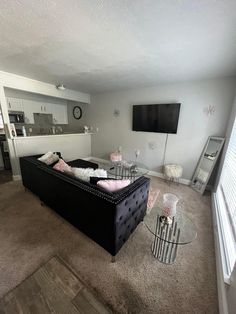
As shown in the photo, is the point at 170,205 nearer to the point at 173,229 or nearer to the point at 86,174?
the point at 173,229

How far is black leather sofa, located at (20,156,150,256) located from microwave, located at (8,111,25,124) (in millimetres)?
3093

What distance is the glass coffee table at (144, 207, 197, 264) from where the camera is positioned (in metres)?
1.31

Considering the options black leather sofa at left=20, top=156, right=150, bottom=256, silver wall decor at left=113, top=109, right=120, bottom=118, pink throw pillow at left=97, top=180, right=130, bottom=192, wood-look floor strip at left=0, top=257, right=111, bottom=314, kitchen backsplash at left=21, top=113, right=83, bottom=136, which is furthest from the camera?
kitchen backsplash at left=21, top=113, right=83, bottom=136

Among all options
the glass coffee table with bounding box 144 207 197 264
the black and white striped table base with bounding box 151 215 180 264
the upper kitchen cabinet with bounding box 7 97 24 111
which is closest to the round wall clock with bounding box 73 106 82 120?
the upper kitchen cabinet with bounding box 7 97 24 111

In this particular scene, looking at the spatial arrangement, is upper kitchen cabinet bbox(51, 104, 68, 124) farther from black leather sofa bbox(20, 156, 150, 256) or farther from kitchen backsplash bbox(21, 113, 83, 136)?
black leather sofa bbox(20, 156, 150, 256)

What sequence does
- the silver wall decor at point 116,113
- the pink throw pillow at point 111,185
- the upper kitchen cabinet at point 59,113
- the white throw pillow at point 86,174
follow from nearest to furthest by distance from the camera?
the pink throw pillow at point 111,185 < the white throw pillow at point 86,174 < the silver wall decor at point 116,113 < the upper kitchen cabinet at point 59,113

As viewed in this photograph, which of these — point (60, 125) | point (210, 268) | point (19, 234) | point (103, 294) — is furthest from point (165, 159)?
point (60, 125)

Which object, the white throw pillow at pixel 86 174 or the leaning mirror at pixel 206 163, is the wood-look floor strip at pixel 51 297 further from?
the leaning mirror at pixel 206 163

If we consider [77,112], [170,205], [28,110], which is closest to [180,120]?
[170,205]

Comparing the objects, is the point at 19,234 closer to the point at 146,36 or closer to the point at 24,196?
the point at 24,196

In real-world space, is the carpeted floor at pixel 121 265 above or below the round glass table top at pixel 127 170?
below

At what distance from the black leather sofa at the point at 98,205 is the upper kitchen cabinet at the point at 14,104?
323 centimetres

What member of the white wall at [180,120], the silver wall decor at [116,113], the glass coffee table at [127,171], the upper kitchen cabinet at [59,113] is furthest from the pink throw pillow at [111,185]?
the upper kitchen cabinet at [59,113]

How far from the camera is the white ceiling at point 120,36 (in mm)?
1091
